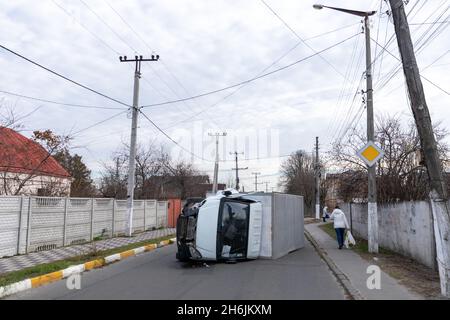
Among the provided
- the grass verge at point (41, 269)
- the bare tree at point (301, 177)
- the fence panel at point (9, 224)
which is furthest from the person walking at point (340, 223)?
the bare tree at point (301, 177)

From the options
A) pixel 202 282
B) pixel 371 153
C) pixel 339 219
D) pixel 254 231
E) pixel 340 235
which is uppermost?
pixel 371 153

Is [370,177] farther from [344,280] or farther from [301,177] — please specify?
[301,177]

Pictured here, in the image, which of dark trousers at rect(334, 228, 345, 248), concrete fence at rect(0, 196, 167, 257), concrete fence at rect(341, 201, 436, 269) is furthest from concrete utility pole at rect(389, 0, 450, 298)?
concrete fence at rect(0, 196, 167, 257)

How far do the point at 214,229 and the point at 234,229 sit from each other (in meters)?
0.74

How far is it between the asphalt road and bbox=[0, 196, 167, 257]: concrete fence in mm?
3628

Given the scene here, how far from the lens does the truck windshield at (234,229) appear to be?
1302cm

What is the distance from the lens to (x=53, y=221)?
55.2 feet

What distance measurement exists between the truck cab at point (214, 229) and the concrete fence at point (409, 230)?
16.1ft

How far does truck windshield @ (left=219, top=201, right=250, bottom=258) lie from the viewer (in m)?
13.0

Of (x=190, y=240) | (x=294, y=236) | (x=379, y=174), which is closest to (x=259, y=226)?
(x=190, y=240)

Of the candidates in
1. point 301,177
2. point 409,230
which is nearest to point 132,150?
point 409,230

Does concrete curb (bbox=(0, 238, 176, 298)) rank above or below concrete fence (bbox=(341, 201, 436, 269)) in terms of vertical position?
below

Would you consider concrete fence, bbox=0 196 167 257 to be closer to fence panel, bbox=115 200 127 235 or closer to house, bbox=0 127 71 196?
fence panel, bbox=115 200 127 235

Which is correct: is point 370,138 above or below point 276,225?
above
